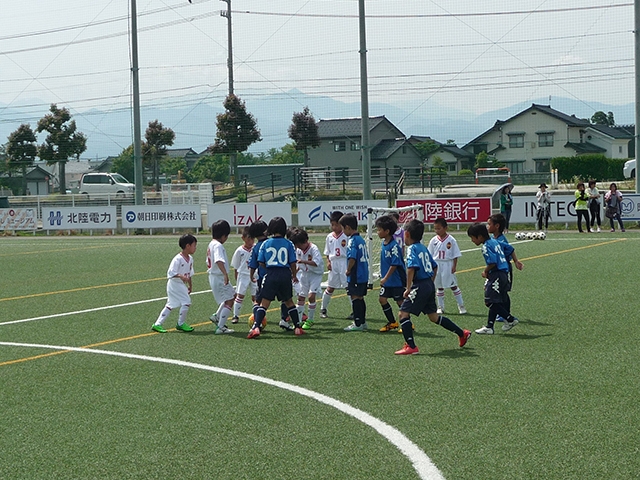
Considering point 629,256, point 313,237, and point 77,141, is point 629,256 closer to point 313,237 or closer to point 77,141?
point 313,237

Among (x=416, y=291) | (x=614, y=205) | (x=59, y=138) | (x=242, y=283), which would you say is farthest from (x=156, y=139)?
(x=416, y=291)

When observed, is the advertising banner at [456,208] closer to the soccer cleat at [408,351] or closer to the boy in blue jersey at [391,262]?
the boy in blue jersey at [391,262]

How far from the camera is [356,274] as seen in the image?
1094cm

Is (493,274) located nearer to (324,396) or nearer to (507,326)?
(507,326)

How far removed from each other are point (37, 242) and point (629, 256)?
2345 centimetres

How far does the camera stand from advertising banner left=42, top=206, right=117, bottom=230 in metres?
37.8

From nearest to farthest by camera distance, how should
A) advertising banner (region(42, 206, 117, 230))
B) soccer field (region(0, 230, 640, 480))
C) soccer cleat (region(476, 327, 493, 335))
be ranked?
soccer field (region(0, 230, 640, 480)) → soccer cleat (region(476, 327, 493, 335)) → advertising banner (region(42, 206, 117, 230))

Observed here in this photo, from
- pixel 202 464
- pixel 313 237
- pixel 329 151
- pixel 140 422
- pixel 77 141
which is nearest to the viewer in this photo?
pixel 202 464

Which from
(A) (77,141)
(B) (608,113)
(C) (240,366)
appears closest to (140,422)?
(C) (240,366)

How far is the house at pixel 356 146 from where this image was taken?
71.5m

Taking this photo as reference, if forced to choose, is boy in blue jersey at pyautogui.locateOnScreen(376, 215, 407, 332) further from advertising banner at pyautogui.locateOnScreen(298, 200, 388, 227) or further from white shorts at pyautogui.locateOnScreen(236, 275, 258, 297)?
advertising banner at pyautogui.locateOnScreen(298, 200, 388, 227)

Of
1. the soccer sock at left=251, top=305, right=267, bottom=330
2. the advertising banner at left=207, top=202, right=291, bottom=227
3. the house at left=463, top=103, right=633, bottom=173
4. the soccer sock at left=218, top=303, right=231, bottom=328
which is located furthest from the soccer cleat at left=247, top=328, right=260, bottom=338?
the house at left=463, top=103, right=633, bottom=173

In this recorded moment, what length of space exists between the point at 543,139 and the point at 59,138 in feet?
141

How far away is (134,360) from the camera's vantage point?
30.5 feet
